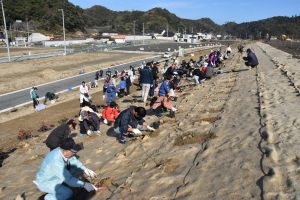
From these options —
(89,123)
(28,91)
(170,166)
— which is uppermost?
(170,166)

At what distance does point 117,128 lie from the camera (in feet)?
32.6

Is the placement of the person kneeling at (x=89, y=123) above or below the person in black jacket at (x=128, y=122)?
below

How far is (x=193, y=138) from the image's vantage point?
29.3ft

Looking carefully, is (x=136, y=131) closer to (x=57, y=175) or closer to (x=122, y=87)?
(x=57, y=175)

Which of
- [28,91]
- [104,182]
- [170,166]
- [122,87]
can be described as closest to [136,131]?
[170,166]

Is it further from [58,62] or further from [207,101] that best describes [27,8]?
[207,101]

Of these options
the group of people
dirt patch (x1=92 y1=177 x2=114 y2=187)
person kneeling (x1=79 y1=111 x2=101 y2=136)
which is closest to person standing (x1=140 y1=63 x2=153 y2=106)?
the group of people

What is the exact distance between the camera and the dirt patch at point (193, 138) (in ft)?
28.6

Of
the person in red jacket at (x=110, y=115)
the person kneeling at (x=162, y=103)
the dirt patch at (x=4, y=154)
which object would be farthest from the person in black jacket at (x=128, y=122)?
the dirt patch at (x=4, y=154)

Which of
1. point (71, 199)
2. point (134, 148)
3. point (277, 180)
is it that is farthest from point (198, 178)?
point (134, 148)

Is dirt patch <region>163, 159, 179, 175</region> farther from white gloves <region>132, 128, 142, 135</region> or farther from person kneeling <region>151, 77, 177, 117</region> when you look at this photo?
person kneeling <region>151, 77, 177, 117</region>

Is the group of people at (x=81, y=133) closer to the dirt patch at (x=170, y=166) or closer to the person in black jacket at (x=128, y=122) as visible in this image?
the person in black jacket at (x=128, y=122)

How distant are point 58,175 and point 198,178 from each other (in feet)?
7.77

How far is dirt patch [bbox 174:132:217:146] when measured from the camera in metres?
8.70
